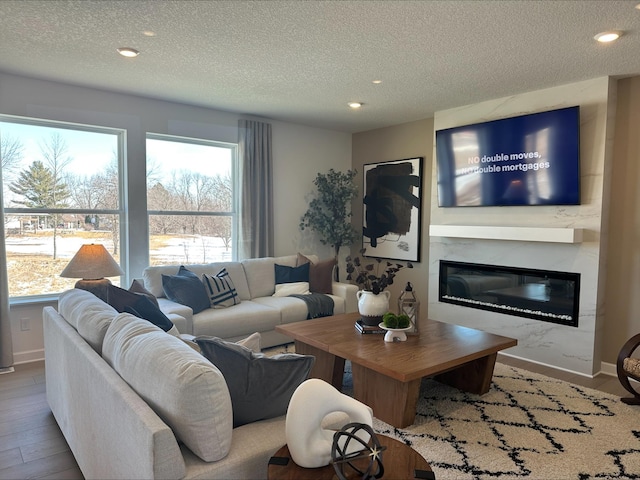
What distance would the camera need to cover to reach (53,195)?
13.3 ft

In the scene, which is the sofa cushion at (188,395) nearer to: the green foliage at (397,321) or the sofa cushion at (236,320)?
the green foliage at (397,321)

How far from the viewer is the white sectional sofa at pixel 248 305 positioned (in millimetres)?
3707

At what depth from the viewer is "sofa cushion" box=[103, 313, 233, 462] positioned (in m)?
1.35

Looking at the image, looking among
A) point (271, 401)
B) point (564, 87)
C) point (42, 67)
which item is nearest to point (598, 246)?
point (564, 87)

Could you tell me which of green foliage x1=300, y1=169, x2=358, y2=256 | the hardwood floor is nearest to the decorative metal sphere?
the hardwood floor

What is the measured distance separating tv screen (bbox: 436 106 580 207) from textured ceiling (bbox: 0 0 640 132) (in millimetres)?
348

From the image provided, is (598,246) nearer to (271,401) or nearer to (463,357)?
(463,357)

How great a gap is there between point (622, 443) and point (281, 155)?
437 cm

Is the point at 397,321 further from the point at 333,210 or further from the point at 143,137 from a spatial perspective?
the point at 143,137

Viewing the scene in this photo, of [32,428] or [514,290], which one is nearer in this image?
[32,428]

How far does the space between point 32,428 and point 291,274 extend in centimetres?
273

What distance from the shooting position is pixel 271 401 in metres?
1.64

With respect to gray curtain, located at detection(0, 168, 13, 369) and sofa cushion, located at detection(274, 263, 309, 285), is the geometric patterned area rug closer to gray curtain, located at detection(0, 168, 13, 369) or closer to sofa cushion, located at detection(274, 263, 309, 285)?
sofa cushion, located at detection(274, 263, 309, 285)

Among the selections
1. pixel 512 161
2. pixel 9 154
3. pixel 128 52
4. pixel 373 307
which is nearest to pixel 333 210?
pixel 512 161
